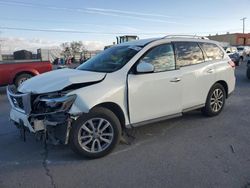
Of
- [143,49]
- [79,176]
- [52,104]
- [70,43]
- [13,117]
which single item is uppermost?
[70,43]

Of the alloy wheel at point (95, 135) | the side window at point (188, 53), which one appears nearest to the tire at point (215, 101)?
the side window at point (188, 53)

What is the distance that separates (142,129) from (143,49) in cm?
160

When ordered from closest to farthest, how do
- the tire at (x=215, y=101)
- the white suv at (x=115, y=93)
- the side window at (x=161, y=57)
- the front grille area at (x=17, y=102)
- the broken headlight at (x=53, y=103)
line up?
the broken headlight at (x=53, y=103) → the white suv at (x=115, y=93) → the front grille area at (x=17, y=102) → the side window at (x=161, y=57) → the tire at (x=215, y=101)

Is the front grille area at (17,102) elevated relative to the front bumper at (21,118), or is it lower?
elevated

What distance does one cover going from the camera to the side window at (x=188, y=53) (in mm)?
5250

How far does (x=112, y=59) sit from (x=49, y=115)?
1.69 metres

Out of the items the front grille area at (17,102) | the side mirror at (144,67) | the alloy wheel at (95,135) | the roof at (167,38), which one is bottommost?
the alloy wheel at (95,135)

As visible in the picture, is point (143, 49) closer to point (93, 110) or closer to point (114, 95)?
point (114, 95)

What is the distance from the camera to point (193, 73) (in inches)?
212

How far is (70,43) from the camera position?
72875 mm

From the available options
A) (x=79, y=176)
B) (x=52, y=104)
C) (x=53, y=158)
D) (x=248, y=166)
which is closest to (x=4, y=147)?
(x=53, y=158)

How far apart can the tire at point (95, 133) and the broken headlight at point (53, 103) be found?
0.92 feet

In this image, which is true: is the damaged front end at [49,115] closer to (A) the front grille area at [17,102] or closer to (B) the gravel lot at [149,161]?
(A) the front grille area at [17,102]

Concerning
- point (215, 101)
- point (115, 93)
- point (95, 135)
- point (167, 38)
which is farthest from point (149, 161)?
point (215, 101)
